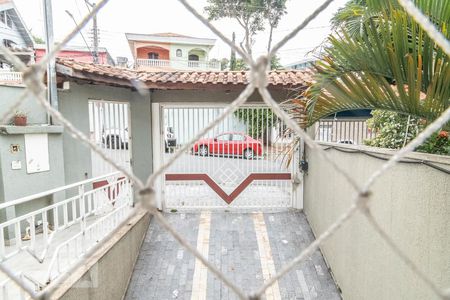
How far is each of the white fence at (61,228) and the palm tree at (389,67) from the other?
7.63ft

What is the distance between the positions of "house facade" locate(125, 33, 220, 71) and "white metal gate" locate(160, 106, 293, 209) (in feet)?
47.6

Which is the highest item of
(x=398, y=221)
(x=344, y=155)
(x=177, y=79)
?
(x=177, y=79)

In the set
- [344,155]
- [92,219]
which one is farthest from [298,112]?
[92,219]

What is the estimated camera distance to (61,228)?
3188 mm

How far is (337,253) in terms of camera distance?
164 inches

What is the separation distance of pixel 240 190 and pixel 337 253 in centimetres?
270

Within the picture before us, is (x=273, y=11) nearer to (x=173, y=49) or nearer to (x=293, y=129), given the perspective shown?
(x=173, y=49)

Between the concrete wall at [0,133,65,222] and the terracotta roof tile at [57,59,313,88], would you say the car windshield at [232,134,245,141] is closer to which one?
the terracotta roof tile at [57,59,313,88]

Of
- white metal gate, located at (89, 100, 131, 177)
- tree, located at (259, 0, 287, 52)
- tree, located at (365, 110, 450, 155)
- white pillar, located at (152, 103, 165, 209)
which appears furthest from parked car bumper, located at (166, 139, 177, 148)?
tree, located at (259, 0, 287, 52)

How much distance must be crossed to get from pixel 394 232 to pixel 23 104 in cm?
469

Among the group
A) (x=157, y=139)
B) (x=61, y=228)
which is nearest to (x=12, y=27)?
(x=157, y=139)

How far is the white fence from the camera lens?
2781mm

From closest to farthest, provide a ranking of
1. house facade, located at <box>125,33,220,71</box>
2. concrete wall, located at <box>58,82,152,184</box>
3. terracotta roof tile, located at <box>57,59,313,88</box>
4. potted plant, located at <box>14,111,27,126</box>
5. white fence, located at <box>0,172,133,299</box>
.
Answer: white fence, located at <box>0,172,133,299</box> → potted plant, located at <box>14,111,27,126</box> → concrete wall, located at <box>58,82,152,184</box> → terracotta roof tile, located at <box>57,59,313,88</box> → house facade, located at <box>125,33,220,71</box>

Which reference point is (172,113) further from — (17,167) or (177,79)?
(17,167)
